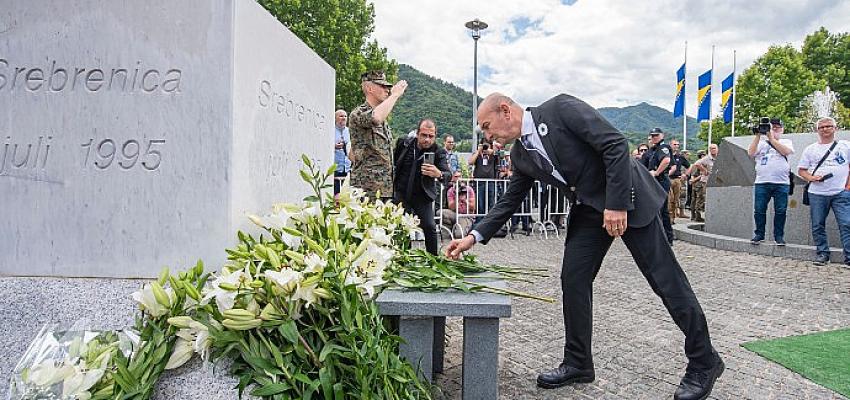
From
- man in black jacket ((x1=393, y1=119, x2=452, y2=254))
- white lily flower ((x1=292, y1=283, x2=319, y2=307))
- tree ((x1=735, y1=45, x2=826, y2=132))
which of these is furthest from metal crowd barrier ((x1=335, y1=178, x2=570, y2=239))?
tree ((x1=735, y1=45, x2=826, y2=132))

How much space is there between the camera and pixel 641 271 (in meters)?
3.25

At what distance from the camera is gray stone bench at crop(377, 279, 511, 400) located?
6.68ft

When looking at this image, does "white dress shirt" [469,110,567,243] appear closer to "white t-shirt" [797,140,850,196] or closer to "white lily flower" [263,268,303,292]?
"white lily flower" [263,268,303,292]

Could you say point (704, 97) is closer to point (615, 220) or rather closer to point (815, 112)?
point (815, 112)

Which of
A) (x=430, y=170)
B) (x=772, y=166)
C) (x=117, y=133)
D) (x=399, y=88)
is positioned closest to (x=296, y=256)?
(x=117, y=133)

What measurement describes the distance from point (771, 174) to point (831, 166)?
2.76 feet

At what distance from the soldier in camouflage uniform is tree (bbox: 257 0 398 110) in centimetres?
2315

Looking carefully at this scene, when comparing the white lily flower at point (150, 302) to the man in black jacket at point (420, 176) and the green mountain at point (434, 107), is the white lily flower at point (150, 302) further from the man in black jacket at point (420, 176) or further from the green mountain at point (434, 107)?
the green mountain at point (434, 107)

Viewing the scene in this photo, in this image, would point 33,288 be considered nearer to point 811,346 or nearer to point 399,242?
point 399,242

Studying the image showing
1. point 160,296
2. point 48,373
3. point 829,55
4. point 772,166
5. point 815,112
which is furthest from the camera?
point 829,55

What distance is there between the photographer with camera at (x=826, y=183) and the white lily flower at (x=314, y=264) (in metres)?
8.23

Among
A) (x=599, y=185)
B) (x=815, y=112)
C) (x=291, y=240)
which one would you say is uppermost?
(x=815, y=112)

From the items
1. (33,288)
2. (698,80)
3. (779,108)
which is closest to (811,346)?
(33,288)

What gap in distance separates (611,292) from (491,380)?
4.04m
